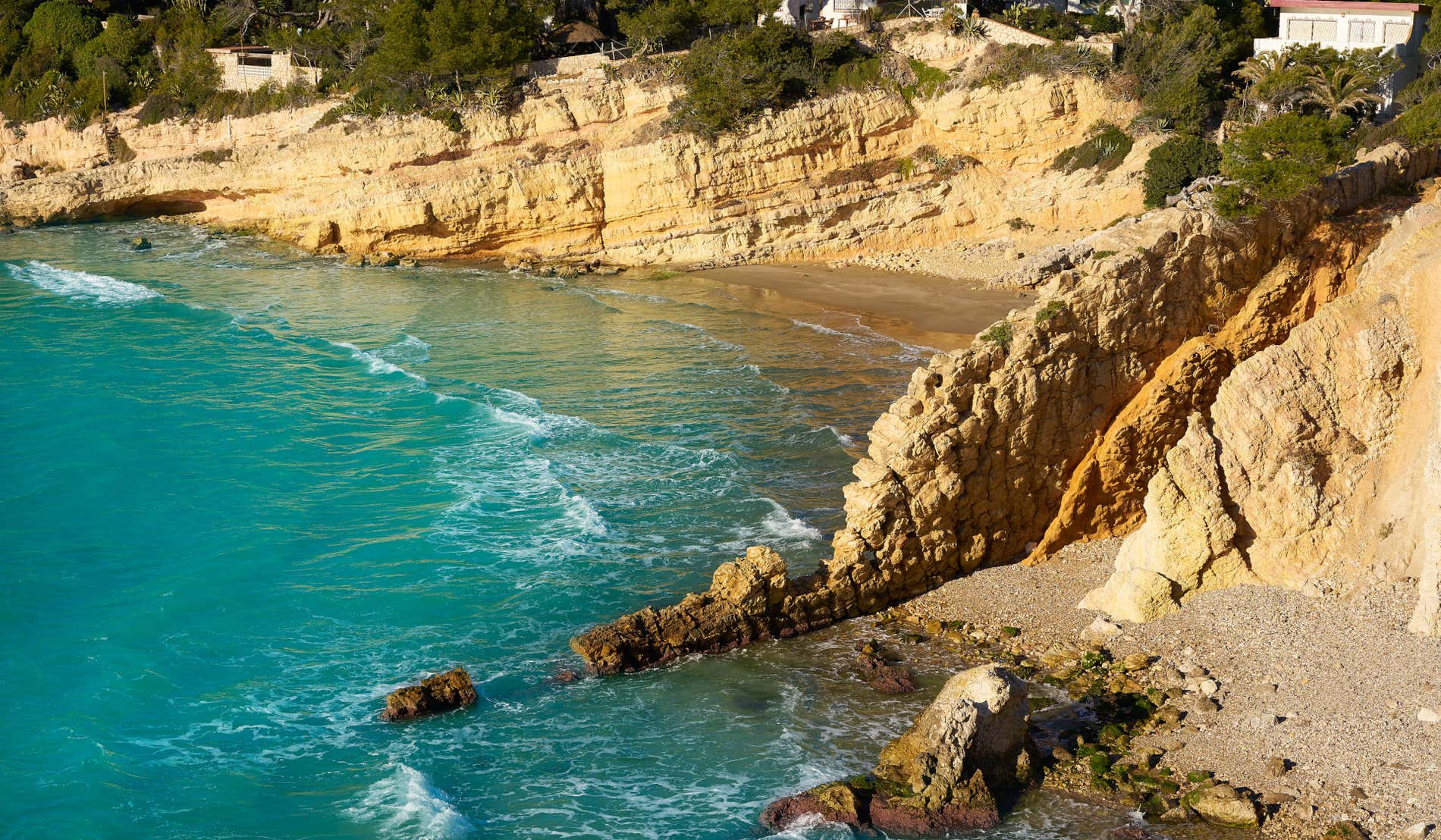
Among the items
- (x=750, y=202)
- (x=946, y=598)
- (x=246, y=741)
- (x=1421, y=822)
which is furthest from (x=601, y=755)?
(x=750, y=202)

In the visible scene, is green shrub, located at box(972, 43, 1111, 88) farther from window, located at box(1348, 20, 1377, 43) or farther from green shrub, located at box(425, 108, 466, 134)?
green shrub, located at box(425, 108, 466, 134)

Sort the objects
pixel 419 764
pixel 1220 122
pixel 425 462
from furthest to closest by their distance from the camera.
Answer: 1. pixel 1220 122
2. pixel 425 462
3. pixel 419 764

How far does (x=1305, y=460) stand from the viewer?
17812mm

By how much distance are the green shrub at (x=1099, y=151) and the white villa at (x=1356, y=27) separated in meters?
6.72

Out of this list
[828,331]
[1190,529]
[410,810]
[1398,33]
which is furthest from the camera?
[1398,33]

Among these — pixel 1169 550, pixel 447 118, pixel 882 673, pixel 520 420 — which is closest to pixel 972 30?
pixel 447 118

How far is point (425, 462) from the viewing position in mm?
29203

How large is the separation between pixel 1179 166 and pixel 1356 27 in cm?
1190

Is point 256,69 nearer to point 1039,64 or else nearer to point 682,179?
point 682,179

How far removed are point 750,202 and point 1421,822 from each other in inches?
1583

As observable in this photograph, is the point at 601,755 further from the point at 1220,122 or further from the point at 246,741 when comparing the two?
the point at 1220,122

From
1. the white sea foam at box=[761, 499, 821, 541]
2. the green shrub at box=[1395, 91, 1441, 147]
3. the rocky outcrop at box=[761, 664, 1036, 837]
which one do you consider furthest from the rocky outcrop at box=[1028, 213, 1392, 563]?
the green shrub at box=[1395, 91, 1441, 147]

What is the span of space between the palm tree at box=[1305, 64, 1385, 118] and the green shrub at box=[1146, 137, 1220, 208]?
385 cm

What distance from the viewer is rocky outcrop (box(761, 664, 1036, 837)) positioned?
15102 millimetres
